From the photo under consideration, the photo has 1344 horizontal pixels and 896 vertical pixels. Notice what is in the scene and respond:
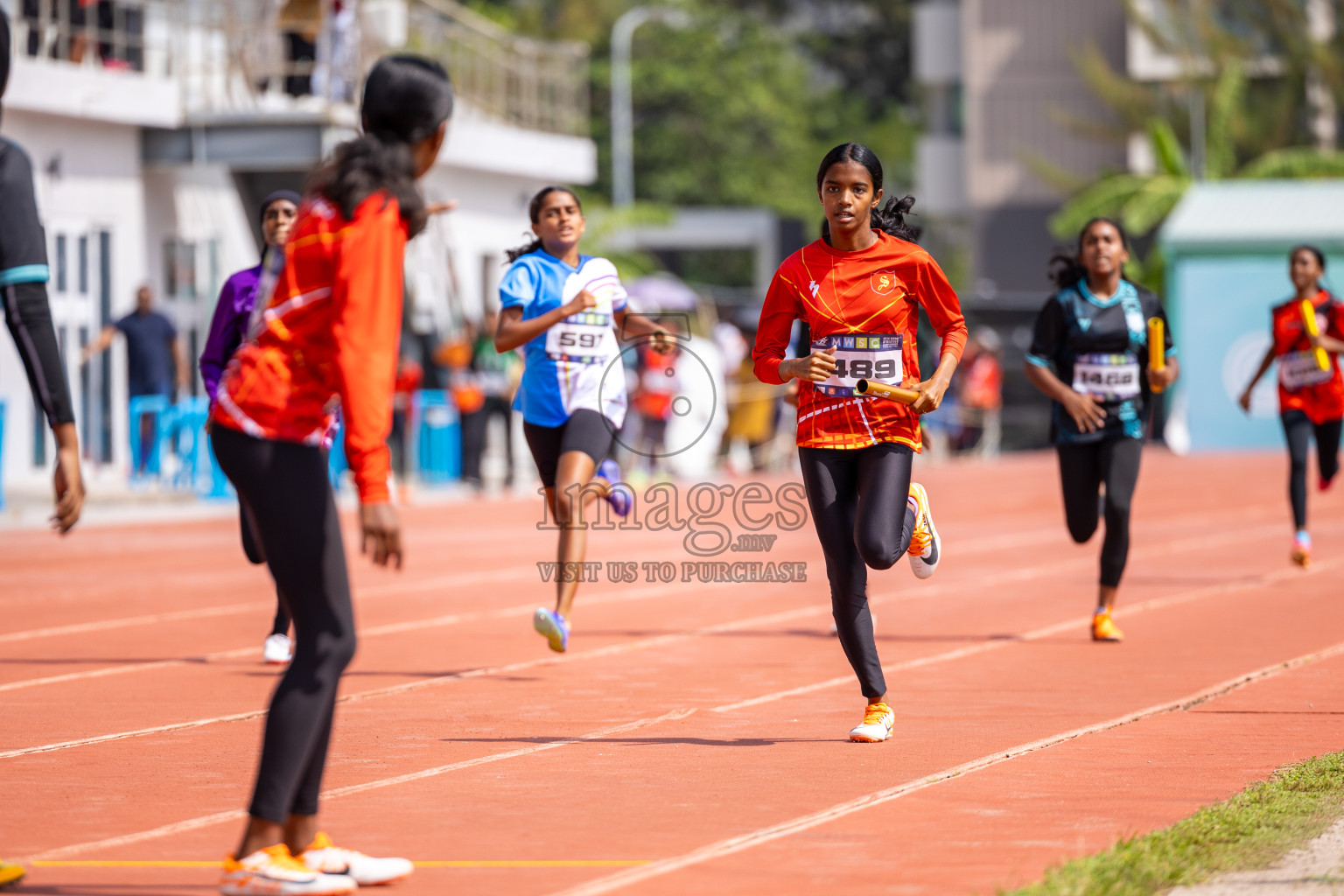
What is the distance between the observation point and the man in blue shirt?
2086 cm

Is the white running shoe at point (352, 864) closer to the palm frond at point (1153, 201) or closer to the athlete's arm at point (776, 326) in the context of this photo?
the athlete's arm at point (776, 326)

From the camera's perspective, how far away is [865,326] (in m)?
7.19

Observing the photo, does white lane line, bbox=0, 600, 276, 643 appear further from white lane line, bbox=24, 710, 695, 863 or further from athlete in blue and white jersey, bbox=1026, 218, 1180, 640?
athlete in blue and white jersey, bbox=1026, 218, 1180, 640

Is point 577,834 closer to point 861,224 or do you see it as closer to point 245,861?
point 245,861

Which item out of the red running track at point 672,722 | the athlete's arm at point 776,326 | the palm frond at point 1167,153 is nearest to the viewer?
the red running track at point 672,722

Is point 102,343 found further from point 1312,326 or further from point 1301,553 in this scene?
point 1301,553

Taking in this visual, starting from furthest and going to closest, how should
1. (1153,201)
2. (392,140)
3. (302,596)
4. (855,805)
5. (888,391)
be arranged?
(1153,201) < (888,391) < (855,805) < (392,140) < (302,596)

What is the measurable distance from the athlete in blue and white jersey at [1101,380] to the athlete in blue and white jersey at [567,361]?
7.39 feet

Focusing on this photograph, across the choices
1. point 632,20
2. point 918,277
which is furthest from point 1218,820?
point 632,20

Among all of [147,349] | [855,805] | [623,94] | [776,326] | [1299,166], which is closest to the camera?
[855,805]

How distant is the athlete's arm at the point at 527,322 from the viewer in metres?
8.53

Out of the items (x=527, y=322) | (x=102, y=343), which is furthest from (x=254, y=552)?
(x=102, y=343)

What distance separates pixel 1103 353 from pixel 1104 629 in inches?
56.4

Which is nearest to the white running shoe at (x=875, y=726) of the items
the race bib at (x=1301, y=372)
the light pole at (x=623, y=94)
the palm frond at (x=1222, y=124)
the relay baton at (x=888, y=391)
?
the relay baton at (x=888, y=391)
